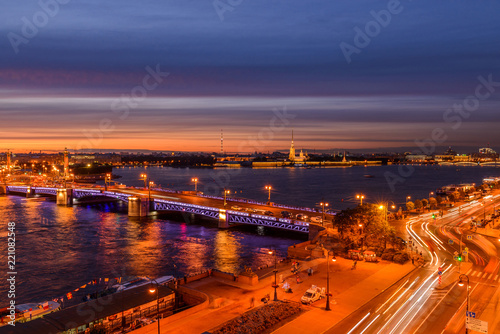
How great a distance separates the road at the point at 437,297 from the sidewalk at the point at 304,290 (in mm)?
701

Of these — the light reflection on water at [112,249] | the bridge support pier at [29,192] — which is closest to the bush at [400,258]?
the light reflection on water at [112,249]

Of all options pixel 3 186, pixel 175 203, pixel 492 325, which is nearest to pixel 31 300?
pixel 492 325

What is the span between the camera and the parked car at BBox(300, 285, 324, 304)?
1884cm

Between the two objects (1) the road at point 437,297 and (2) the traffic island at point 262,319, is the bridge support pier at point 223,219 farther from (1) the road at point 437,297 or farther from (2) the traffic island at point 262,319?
(2) the traffic island at point 262,319

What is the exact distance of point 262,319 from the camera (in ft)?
55.3

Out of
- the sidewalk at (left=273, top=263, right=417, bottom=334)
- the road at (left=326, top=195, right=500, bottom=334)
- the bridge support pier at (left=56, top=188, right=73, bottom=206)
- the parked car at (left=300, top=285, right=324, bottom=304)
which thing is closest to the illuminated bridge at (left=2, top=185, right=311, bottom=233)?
the bridge support pier at (left=56, top=188, right=73, bottom=206)

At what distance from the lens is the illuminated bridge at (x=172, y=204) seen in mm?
44219

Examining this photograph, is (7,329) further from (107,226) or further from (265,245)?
(107,226)

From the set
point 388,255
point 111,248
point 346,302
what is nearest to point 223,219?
point 111,248

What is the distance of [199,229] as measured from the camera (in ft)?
168

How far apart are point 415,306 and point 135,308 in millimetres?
12962

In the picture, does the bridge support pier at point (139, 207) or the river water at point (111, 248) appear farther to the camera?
the bridge support pier at point (139, 207)

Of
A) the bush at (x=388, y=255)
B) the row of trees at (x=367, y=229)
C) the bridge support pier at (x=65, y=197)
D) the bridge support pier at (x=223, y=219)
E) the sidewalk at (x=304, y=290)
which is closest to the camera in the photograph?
the sidewalk at (x=304, y=290)

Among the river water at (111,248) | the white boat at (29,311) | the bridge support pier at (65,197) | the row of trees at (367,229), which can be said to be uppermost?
the row of trees at (367,229)
